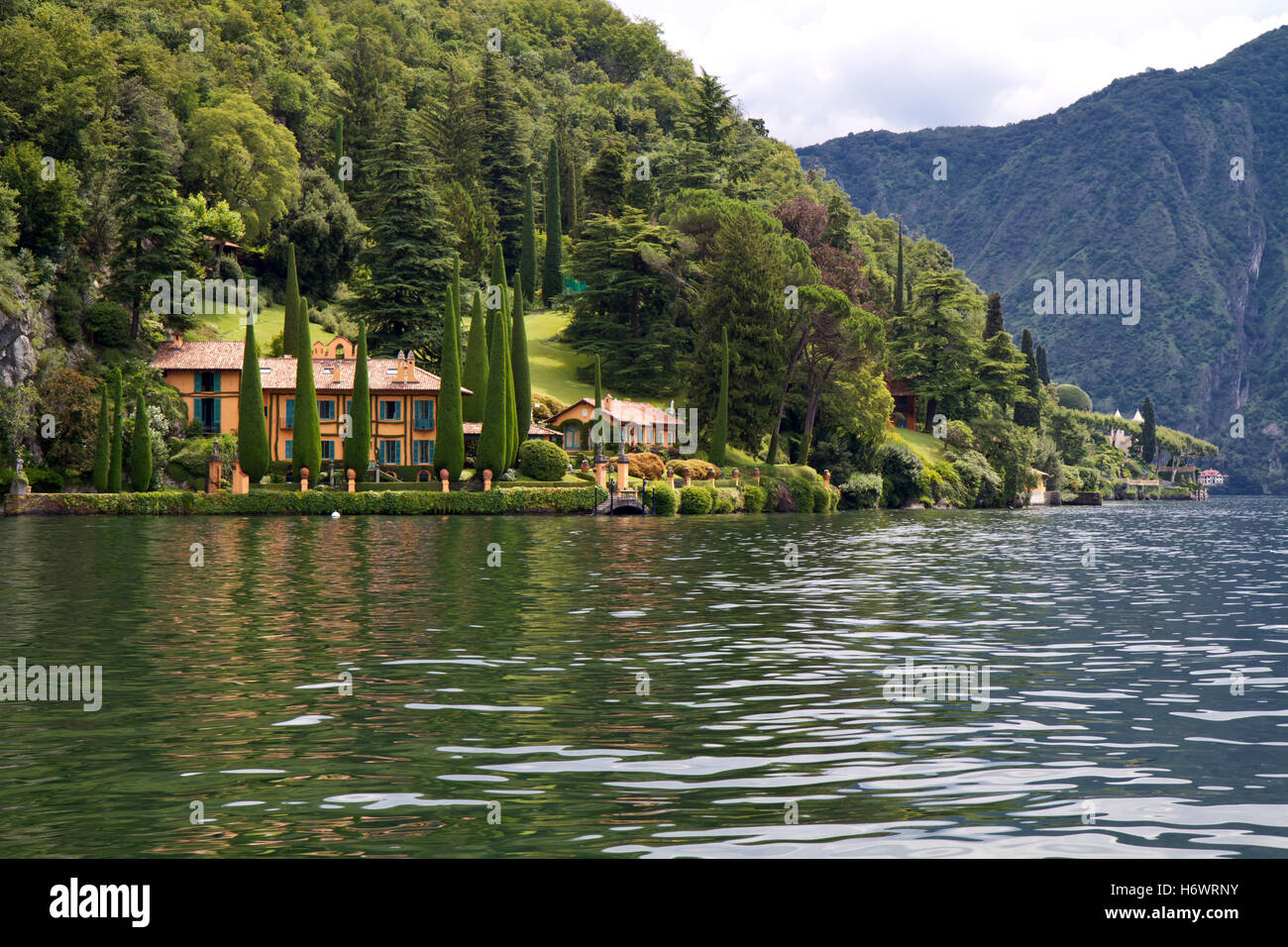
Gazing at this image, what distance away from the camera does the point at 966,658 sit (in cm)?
1855

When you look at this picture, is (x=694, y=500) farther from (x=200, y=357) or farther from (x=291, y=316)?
(x=291, y=316)

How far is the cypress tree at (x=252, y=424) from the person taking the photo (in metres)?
71.9

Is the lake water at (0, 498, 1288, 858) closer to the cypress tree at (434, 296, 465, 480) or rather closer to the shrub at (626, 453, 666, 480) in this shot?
the cypress tree at (434, 296, 465, 480)

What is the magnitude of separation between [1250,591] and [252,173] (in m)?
93.2

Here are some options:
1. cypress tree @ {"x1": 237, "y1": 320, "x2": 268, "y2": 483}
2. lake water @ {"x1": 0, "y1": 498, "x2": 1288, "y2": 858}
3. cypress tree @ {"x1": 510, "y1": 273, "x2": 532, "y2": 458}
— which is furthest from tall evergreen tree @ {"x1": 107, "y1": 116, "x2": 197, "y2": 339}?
lake water @ {"x1": 0, "y1": 498, "x2": 1288, "y2": 858}

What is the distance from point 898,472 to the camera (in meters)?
97.2

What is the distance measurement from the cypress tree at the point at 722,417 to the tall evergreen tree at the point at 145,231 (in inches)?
1499

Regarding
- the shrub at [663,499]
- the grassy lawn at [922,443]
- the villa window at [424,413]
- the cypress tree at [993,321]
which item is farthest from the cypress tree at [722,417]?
the cypress tree at [993,321]

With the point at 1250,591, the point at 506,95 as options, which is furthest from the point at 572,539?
the point at 506,95

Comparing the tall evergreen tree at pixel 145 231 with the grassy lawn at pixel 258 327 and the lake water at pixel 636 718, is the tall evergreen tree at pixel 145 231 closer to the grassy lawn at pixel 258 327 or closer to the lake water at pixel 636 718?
the grassy lawn at pixel 258 327

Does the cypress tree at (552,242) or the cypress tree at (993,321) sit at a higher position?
the cypress tree at (552,242)

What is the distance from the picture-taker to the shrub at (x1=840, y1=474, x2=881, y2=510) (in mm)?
92062

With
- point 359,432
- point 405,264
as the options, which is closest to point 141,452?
point 359,432
